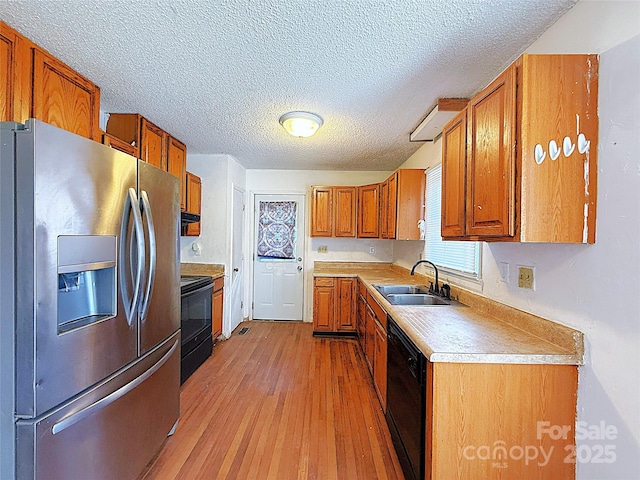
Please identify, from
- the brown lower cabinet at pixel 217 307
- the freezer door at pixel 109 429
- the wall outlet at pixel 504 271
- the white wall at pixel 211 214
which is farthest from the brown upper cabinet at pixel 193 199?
the wall outlet at pixel 504 271

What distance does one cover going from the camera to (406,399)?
167 cm

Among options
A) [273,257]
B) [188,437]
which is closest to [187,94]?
[188,437]

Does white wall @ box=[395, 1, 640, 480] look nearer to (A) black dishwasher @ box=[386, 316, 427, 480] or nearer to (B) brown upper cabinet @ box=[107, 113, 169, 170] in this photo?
(A) black dishwasher @ box=[386, 316, 427, 480]

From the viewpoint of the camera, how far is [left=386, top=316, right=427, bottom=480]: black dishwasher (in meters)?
1.42

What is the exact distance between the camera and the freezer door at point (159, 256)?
160 cm

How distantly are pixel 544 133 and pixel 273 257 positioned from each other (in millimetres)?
4045

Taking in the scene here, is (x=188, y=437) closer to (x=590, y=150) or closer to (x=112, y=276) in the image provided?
(x=112, y=276)

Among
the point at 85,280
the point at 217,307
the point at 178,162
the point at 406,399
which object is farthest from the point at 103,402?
the point at 178,162

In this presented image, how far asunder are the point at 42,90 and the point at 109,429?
181cm

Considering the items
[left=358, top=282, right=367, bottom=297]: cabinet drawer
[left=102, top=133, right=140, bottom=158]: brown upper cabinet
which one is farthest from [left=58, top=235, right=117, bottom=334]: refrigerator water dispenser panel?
[left=358, top=282, right=367, bottom=297]: cabinet drawer

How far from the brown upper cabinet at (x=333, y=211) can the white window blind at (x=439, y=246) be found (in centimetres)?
134

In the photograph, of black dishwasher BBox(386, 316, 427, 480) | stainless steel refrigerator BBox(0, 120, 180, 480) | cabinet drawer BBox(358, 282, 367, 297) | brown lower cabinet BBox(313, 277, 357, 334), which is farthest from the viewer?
brown lower cabinet BBox(313, 277, 357, 334)

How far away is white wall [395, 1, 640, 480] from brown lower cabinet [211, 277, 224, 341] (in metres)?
3.26

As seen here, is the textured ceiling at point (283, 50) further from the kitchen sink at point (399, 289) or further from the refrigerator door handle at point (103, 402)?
the refrigerator door handle at point (103, 402)
